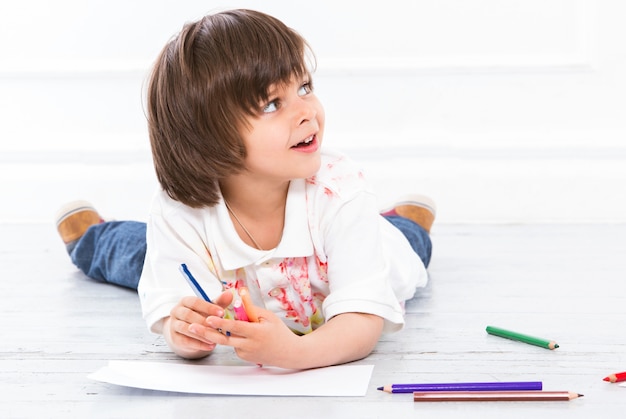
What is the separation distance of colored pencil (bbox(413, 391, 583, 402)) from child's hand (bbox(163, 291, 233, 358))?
0.23 metres

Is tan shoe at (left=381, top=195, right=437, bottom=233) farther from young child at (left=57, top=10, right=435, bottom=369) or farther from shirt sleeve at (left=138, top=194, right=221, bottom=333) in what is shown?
shirt sleeve at (left=138, top=194, right=221, bottom=333)

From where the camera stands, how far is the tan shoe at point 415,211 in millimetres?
1671

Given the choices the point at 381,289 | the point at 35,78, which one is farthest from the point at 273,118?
the point at 35,78

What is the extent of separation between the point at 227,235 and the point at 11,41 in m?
1.32

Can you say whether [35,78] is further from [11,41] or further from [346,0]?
[346,0]

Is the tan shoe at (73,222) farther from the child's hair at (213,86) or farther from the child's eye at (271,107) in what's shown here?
the child's eye at (271,107)

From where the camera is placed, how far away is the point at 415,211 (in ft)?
5.49

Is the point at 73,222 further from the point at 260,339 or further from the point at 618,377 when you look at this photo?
the point at 618,377

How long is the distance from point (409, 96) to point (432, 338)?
1013mm

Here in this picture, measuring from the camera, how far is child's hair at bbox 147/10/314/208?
3.43 feet

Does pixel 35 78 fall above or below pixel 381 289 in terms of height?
above

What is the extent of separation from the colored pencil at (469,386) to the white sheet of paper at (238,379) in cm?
4

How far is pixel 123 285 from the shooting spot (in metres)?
1.56

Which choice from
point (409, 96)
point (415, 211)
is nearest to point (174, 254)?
point (415, 211)
